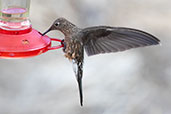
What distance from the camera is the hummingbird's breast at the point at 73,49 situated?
13.0 feet

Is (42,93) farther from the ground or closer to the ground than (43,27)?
closer to the ground

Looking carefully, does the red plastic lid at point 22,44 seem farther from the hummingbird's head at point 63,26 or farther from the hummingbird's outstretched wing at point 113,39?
the hummingbird's outstretched wing at point 113,39

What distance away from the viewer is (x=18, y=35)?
3793 mm

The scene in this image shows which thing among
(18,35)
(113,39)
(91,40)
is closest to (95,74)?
(91,40)

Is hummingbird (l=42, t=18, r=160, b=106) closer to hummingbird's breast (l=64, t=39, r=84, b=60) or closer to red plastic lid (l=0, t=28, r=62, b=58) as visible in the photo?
hummingbird's breast (l=64, t=39, r=84, b=60)

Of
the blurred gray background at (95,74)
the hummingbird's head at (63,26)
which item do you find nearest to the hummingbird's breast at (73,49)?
the hummingbird's head at (63,26)

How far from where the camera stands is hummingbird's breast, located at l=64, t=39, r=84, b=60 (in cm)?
396

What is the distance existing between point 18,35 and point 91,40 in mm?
680

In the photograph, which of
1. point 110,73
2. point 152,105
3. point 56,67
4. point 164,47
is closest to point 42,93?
point 56,67

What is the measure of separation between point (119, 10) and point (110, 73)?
4.02 ft

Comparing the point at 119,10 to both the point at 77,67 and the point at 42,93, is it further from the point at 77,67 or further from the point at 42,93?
the point at 77,67

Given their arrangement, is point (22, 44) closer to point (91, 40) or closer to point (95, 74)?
point (91, 40)

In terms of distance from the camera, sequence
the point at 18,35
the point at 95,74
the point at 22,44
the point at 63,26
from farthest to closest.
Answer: the point at 95,74
the point at 63,26
the point at 18,35
the point at 22,44

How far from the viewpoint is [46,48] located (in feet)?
12.3
